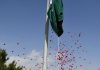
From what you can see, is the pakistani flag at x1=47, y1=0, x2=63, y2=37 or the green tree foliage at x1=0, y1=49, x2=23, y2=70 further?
the green tree foliage at x1=0, y1=49, x2=23, y2=70

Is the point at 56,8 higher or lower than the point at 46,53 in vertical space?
higher

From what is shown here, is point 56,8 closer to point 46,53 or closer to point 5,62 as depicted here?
point 46,53

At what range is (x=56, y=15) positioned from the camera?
6.15 meters

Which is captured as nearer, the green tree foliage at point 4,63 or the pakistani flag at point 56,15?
the pakistani flag at point 56,15

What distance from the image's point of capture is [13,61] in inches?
756

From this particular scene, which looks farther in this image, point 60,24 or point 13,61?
point 13,61

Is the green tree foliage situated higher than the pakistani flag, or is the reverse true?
the pakistani flag

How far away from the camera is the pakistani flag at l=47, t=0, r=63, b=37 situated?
6129mm

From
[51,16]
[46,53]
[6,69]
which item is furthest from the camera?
[6,69]

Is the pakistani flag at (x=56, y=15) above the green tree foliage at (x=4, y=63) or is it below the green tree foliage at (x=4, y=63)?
above

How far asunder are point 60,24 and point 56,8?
1.04ft

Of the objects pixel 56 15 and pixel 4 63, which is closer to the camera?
pixel 56 15

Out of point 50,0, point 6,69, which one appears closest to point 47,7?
point 50,0

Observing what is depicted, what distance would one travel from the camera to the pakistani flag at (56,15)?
6129 mm
